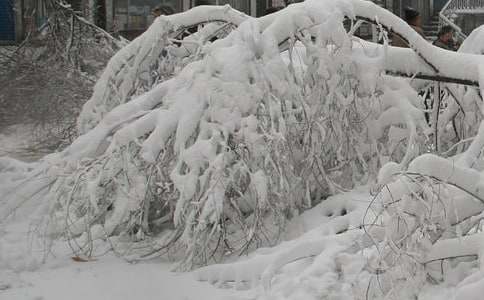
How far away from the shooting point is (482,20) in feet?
Result: 82.7

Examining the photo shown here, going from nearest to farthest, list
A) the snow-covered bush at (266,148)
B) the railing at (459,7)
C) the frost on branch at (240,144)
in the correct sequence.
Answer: the snow-covered bush at (266,148) → the frost on branch at (240,144) → the railing at (459,7)

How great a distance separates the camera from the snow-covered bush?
541cm

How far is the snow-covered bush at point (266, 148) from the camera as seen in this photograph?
5410mm

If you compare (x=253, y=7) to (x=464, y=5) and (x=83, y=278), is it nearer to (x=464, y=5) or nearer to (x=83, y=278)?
(x=464, y=5)

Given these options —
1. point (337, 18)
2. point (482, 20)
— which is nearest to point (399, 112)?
point (337, 18)

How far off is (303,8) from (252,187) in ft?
4.71

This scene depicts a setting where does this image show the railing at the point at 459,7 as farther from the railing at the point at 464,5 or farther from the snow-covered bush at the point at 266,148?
the snow-covered bush at the point at 266,148

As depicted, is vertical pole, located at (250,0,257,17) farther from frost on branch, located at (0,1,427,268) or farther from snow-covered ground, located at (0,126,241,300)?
snow-covered ground, located at (0,126,241,300)

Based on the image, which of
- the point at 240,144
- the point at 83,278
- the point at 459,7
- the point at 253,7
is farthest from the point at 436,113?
the point at 459,7

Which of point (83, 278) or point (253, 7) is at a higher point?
point (253, 7)

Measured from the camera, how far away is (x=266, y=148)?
554cm

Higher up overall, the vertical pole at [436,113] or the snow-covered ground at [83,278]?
the vertical pole at [436,113]

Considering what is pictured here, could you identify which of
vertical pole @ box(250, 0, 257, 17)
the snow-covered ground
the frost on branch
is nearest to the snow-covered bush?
the frost on branch

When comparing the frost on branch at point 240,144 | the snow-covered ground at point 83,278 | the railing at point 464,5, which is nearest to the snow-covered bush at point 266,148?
the frost on branch at point 240,144
